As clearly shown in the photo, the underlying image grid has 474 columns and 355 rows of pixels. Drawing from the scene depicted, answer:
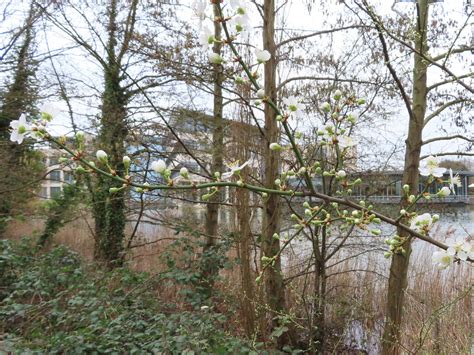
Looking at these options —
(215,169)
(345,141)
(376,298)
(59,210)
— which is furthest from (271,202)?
(59,210)

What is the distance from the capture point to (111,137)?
18.2 feet

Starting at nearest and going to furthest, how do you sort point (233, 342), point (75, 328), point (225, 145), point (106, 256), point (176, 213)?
point (233, 342)
point (75, 328)
point (225, 145)
point (176, 213)
point (106, 256)

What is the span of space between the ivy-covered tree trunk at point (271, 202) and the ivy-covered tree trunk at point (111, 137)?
8.97 feet

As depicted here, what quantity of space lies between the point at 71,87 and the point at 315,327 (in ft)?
15.4

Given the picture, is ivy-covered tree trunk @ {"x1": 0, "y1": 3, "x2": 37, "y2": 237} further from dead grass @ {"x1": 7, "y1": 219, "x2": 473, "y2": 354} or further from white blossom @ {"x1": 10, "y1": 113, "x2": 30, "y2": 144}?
white blossom @ {"x1": 10, "y1": 113, "x2": 30, "y2": 144}

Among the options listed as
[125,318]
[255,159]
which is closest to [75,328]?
[125,318]

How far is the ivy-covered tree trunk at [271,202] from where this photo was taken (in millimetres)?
3277

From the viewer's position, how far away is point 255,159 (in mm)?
3346

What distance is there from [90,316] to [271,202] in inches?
63.4

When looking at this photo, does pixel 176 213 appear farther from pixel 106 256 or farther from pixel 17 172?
pixel 17 172

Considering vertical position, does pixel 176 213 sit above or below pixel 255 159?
below

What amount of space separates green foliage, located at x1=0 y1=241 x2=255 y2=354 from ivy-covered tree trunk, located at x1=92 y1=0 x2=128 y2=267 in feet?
3.53

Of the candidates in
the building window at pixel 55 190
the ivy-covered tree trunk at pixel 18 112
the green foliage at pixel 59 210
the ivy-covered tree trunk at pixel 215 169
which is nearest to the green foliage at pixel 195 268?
the ivy-covered tree trunk at pixel 215 169

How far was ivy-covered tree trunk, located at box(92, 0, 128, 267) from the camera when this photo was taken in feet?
18.5
